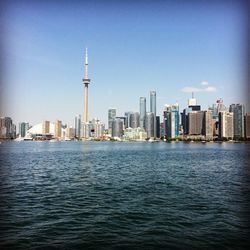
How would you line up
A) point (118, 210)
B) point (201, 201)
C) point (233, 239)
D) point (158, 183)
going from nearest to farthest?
point (233, 239) < point (118, 210) < point (201, 201) < point (158, 183)

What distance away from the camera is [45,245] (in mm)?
11828

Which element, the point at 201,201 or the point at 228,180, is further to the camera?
the point at 228,180

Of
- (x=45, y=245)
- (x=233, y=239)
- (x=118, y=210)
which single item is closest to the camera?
(x=45, y=245)

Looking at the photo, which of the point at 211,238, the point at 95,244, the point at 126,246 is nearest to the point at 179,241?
the point at 211,238

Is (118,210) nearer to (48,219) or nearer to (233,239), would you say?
(48,219)

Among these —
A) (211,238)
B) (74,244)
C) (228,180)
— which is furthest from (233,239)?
(228,180)

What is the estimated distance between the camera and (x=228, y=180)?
29500 millimetres

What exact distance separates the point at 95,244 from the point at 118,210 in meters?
5.27

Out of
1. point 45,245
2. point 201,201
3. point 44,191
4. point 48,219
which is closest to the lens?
point 45,245

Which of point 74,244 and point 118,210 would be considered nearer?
point 74,244

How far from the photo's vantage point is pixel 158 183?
89.1 ft

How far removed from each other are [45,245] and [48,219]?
3610 mm

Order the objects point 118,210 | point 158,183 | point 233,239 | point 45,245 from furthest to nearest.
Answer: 1. point 158,183
2. point 118,210
3. point 233,239
4. point 45,245

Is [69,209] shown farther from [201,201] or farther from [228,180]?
[228,180]
